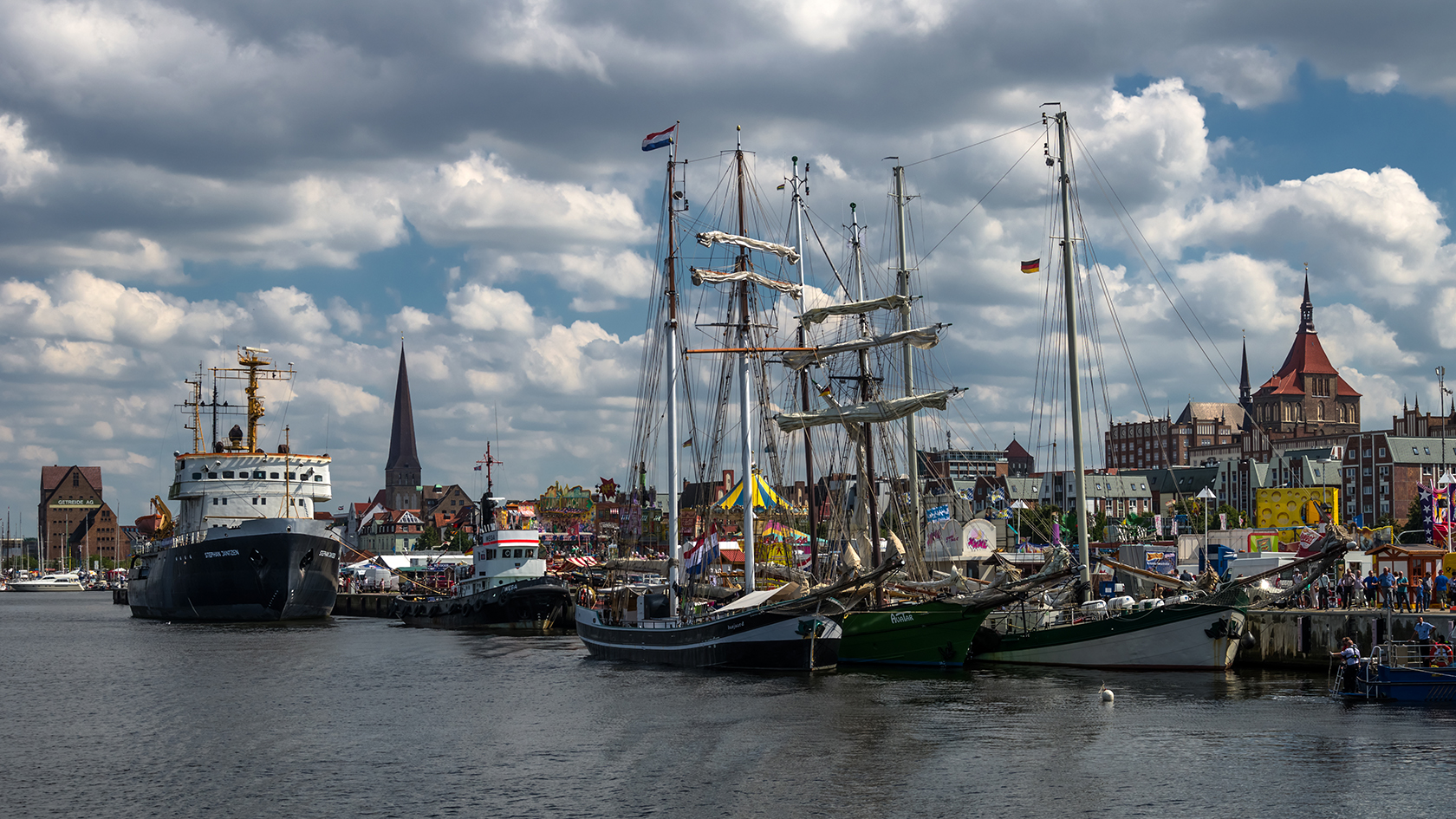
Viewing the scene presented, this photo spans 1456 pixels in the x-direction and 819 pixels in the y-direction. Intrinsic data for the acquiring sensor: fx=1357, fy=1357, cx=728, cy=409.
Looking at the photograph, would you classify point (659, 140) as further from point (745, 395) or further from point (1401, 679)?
point (1401, 679)

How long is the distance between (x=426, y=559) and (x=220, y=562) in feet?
242

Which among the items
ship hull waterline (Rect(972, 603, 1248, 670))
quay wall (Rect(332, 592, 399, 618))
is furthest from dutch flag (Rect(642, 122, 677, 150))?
quay wall (Rect(332, 592, 399, 618))

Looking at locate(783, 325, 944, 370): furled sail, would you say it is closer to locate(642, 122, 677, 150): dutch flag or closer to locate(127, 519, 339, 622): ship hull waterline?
locate(642, 122, 677, 150): dutch flag

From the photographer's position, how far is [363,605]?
12950 centimetres

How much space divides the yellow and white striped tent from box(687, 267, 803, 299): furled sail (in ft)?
29.6

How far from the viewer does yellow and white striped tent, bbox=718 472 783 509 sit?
61906mm

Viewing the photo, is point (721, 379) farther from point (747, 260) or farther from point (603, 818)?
point (603, 818)

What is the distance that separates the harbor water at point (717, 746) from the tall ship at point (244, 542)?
36637 millimetres

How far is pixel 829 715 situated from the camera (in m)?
40.8

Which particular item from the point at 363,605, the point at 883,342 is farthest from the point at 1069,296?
the point at 363,605

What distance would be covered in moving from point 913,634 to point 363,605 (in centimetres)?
8785

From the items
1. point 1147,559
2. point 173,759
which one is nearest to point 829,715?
point 173,759

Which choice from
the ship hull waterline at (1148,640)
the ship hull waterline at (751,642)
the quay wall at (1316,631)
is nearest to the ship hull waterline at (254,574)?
the ship hull waterline at (751,642)

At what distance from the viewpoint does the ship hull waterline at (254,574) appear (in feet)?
308
